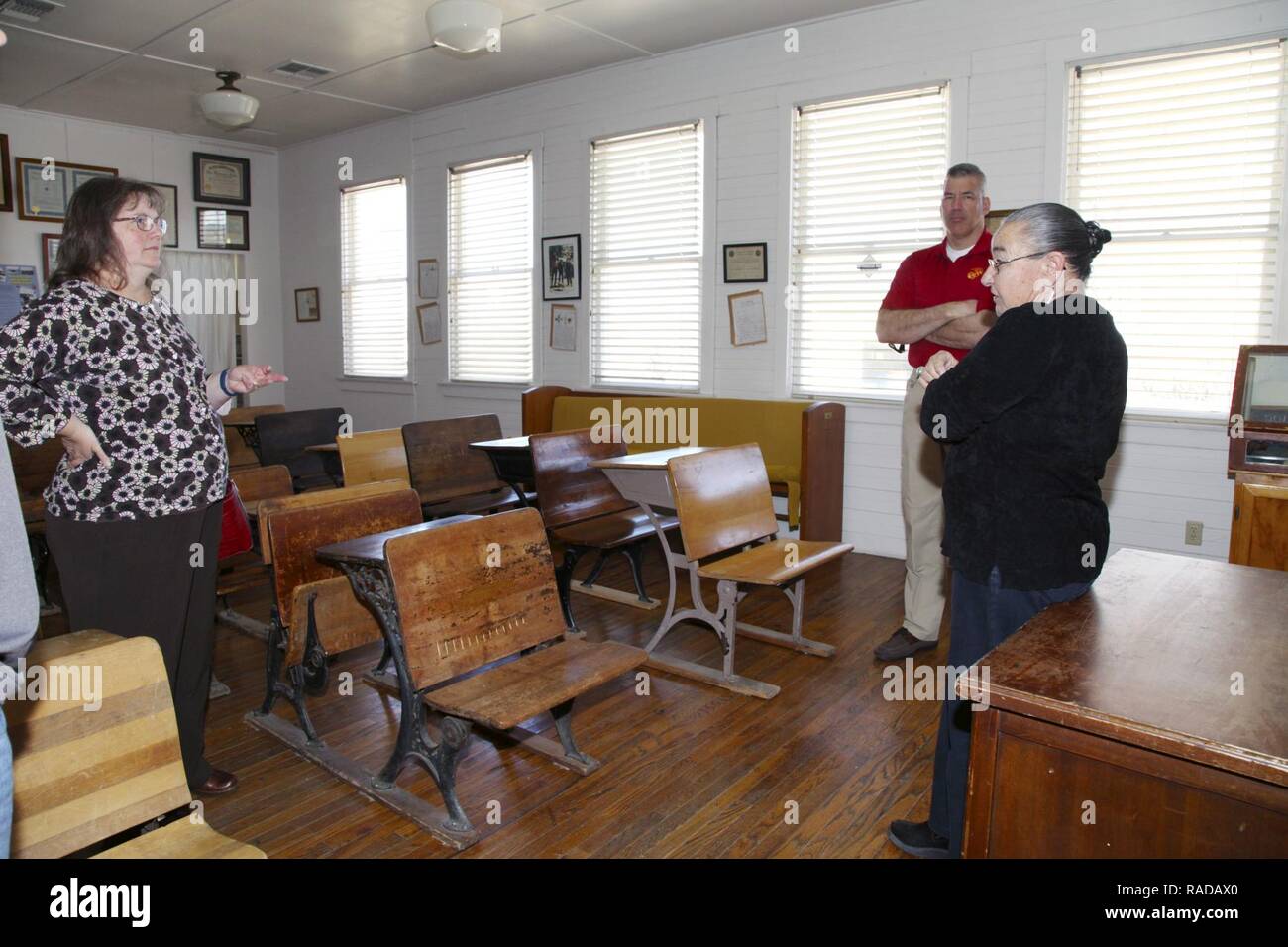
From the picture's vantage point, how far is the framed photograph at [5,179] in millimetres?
7539

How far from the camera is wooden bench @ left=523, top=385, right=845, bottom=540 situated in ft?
16.9

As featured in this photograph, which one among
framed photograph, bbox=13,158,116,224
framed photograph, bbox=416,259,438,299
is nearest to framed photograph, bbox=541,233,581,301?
framed photograph, bbox=416,259,438,299

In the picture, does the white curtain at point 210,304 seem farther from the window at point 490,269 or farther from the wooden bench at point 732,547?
the wooden bench at point 732,547

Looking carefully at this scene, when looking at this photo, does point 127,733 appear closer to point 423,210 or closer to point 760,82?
point 760,82

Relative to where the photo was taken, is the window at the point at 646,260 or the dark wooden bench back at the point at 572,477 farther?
the window at the point at 646,260

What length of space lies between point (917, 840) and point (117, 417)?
222 centimetres

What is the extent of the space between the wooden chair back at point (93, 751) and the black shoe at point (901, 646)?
278 cm

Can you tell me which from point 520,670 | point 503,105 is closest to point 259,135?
point 503,105

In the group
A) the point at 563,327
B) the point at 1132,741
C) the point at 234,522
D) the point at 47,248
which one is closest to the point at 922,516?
the point at 1132,741

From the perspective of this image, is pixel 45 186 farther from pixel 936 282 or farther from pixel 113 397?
pixel 936 282

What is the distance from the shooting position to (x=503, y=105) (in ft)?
23.7

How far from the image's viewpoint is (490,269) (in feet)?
24.7

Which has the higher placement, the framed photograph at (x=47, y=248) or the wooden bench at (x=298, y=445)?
the framed photograph at (x=47, y=248)

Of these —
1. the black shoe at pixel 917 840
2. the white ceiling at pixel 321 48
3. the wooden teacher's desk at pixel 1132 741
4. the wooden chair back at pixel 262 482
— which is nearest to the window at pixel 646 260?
the white ceiling at pixel 321 48
